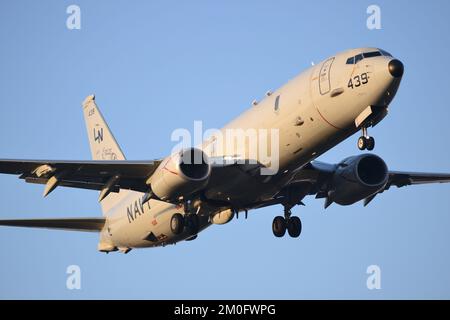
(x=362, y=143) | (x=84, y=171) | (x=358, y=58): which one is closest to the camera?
(x=358, y=58)

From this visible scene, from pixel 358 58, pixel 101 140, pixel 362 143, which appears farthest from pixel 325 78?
pixel 101 140

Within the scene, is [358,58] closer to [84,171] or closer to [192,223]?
[192,223]

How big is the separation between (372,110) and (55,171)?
1354 centimetres

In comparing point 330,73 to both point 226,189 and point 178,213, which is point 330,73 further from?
point 178,213

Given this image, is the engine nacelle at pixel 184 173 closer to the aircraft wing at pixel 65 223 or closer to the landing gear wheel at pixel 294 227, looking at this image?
the landing gear wheel at pixel 294 227

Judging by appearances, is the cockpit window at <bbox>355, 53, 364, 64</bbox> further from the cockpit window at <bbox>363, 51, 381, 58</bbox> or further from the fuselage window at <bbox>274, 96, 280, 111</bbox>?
the fuselage window at <bbox>274, 96, 280, 111</bbox>

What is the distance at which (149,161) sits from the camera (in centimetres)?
3881

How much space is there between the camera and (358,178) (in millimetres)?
Answer: 41312

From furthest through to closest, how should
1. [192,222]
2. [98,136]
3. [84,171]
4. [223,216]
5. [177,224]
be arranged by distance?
1. [98,136]
2. [192,222]
3. [177,224]
4. [223,216]
5. [84,171]

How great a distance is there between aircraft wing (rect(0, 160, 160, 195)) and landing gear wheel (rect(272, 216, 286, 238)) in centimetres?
673

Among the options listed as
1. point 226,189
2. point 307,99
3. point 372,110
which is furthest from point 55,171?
point 372,110

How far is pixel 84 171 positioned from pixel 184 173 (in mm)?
4970

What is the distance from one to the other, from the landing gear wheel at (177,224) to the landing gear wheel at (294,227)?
5.55 meters
